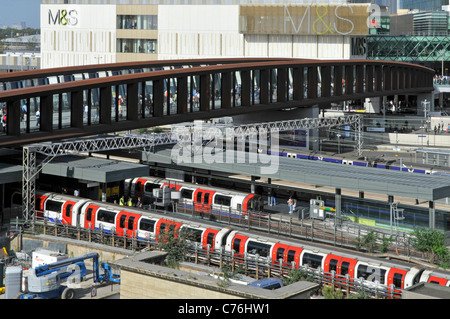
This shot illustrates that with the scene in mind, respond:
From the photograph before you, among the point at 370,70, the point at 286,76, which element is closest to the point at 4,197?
the point at 286,76

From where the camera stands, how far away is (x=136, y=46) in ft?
299

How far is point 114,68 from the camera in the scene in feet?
170

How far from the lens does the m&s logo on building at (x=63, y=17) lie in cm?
9388

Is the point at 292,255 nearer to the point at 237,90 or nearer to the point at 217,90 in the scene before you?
the point at 217,90

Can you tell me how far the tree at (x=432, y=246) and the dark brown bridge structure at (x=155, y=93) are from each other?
1778cm

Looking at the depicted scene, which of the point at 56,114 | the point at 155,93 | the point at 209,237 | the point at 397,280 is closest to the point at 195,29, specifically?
the point at 155,93

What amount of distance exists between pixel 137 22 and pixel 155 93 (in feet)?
159

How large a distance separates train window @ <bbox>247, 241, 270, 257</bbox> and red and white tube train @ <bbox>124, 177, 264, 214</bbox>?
5.73 meters

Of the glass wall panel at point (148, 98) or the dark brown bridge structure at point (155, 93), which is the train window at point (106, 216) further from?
the glass wall panel at point (148, 98)

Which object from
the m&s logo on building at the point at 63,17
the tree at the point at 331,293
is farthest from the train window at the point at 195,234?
the m&s logo on building at the point at 63,17

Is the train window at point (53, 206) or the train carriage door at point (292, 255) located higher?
the train window at point (53, 206)

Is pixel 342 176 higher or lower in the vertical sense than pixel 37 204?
higher
